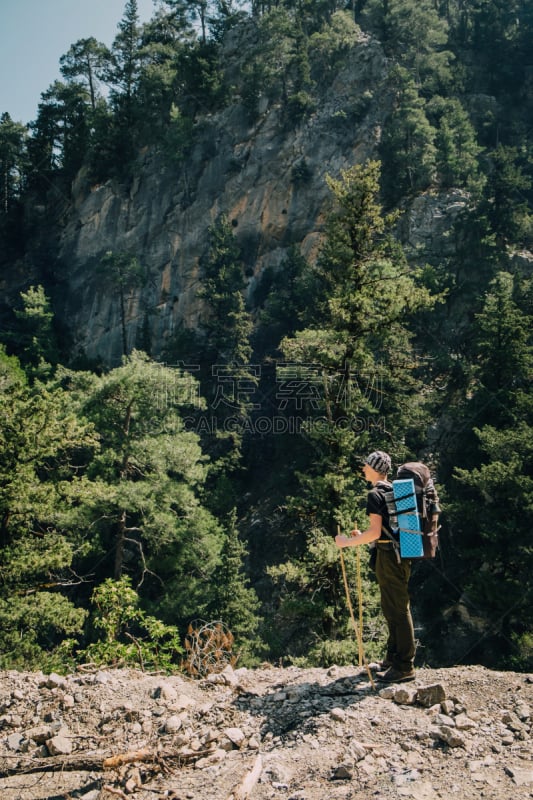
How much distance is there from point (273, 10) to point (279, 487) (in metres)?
37.7

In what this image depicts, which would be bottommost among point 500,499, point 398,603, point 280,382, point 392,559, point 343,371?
point 500,499

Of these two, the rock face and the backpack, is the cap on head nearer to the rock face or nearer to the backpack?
the backpack

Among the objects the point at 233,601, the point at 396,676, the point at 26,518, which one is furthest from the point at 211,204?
the point at 396,676

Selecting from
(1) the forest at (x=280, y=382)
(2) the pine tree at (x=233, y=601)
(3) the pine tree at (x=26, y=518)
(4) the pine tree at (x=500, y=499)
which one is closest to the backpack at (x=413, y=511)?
(1) the forest at (x=280, y=382)

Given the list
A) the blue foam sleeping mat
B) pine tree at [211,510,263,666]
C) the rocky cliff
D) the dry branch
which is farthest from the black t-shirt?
the rocky cliff

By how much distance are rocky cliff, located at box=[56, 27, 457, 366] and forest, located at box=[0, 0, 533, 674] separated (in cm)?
→ 104

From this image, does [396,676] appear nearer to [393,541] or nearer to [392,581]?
[392,581]

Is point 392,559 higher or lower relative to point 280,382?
lower

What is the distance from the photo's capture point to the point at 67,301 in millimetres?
46531

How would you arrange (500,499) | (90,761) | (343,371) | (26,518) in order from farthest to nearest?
(500,499) → (26,518) → (343,371) → (90,761)

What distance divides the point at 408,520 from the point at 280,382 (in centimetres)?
2879

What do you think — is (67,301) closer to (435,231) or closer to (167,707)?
(435,231)

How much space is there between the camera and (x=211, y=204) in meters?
42.9

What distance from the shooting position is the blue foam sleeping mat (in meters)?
4.77
